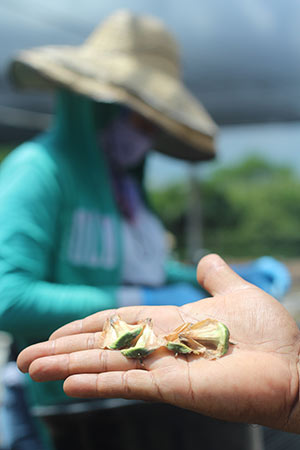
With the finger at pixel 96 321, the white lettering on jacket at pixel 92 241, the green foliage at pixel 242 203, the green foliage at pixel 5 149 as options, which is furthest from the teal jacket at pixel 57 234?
the green foliage at pixel 5 149

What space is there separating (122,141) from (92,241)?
0.95 ft

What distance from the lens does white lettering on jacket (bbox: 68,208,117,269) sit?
72cm

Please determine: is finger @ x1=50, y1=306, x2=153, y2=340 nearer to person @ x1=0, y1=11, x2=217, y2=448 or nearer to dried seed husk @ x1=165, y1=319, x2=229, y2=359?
dried seed husk @ x1=165, y1=319, x2=229, y2=359

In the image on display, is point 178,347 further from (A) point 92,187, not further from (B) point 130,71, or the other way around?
(B) point 130,71

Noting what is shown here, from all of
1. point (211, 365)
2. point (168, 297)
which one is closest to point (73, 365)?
point (211, 365)

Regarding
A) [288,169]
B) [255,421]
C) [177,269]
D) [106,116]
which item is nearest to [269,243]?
[288,169]

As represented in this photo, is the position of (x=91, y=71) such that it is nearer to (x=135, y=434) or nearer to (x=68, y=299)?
(x=68, y=299)

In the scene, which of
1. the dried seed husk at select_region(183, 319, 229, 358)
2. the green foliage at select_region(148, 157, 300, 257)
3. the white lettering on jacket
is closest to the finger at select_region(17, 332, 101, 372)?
the dried seed husk at select_region(183, 319, 229, 358)

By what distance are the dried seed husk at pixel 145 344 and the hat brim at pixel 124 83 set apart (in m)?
0.53

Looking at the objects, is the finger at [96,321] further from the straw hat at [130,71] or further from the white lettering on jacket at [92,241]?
the straw hat at [130,71]

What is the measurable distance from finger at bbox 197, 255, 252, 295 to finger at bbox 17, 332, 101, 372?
0.15 meters

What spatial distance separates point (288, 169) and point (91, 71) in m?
3.00

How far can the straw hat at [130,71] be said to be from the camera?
2.83 feet

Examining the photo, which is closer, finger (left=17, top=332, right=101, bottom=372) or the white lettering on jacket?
finger (left=17, top=332, right=101, bottom=372)
